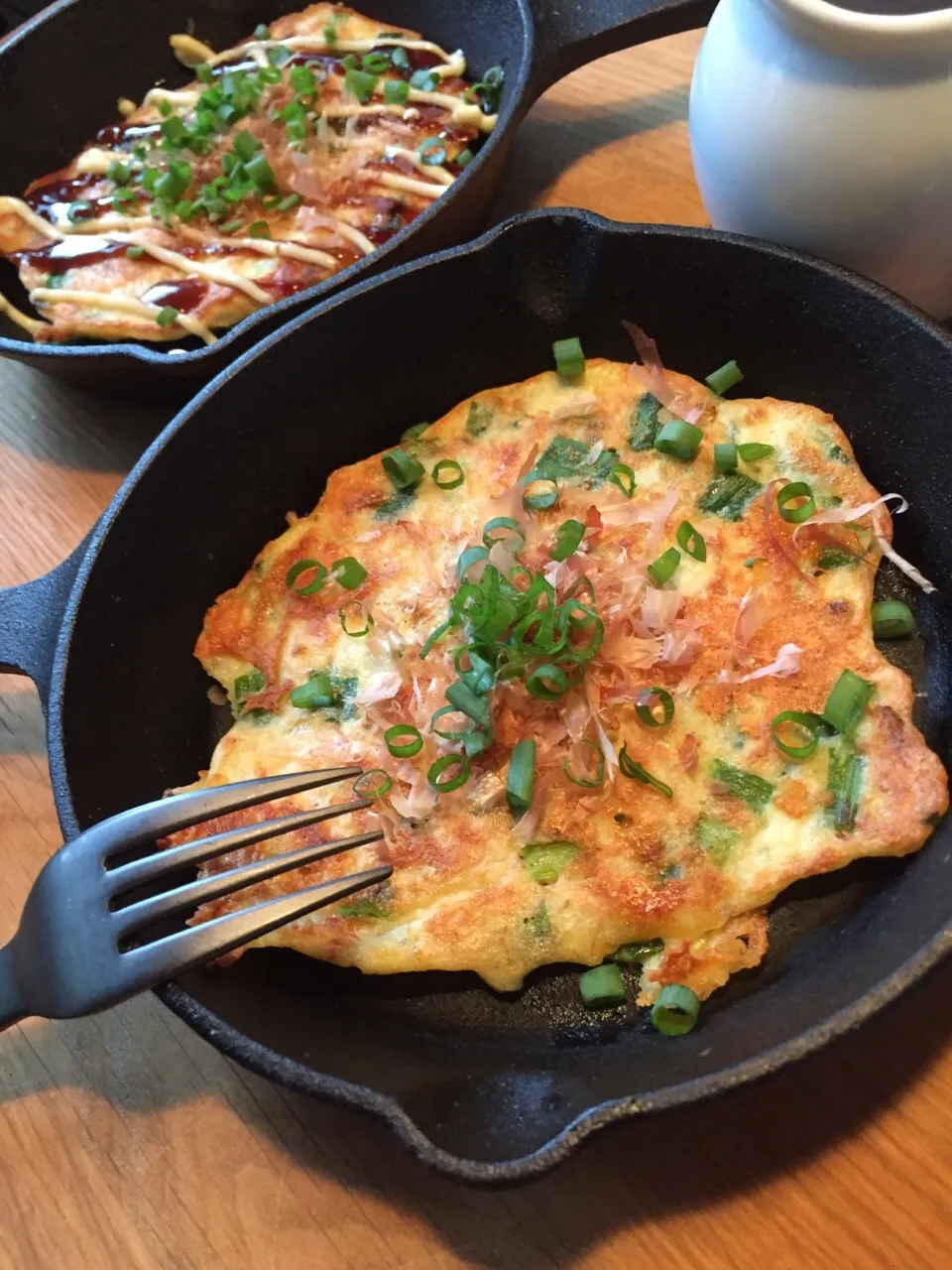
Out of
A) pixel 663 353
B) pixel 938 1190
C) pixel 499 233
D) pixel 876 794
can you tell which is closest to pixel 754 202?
pixel 663 353

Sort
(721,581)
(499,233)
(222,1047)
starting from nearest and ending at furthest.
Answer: (222,1047), (721,581), (499,233)

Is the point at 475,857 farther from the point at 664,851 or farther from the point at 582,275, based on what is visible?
the point at 582,275

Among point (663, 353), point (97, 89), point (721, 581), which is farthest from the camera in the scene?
point (97, 89)

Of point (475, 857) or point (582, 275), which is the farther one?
point (582, 275)

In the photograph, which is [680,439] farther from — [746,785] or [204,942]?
[204,942]

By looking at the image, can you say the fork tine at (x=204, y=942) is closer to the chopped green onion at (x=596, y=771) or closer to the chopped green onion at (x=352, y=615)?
the chopped green onion at (x=596, y=771)

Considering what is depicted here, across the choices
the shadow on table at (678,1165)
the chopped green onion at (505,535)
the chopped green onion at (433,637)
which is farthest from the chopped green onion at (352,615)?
the shadow on table at (678,1165)

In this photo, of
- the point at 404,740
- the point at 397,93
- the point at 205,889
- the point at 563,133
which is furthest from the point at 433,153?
the point at 205,889

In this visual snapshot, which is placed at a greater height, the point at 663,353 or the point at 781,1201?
the point at 663,353
